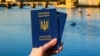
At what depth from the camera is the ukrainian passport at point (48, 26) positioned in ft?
3.52

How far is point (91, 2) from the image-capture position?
63.8 m

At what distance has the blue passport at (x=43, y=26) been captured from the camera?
1.07 meters

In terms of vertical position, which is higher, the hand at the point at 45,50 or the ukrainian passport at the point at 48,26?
the ukrainian passport at the point at 48,26

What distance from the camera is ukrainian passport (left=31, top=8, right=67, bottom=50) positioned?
1.07 m

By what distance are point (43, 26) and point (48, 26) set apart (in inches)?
0.7

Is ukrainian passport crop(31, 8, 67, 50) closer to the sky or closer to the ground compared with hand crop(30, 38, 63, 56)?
closer to the sky

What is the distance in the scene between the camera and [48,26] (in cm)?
108

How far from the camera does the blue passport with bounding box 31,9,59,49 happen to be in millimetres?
1069

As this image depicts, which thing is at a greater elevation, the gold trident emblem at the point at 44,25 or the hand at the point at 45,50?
the gold trident emblem at the point at 44,25

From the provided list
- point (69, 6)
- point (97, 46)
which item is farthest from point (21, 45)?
point (69, 6)

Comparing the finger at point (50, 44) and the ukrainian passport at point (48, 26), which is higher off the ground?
the ukrainian passport at point (48, 26)

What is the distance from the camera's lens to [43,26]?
107cm

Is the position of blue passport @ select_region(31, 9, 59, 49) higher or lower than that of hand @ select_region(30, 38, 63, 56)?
higher

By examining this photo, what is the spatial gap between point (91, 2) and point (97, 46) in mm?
48916
